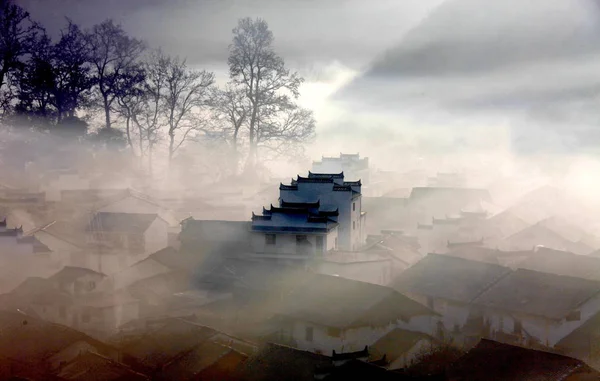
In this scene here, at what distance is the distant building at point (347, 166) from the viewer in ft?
140

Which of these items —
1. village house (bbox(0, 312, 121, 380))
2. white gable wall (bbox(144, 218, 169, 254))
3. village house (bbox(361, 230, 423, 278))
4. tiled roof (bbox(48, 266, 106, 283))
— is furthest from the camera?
white gable wall (bbox(144, 218, 169, 254))

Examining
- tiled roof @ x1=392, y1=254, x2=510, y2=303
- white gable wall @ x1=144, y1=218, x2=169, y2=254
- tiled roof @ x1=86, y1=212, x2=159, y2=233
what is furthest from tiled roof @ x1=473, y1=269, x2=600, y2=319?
tiled roof @ x1=86, y1=212, x2=159, y2=233

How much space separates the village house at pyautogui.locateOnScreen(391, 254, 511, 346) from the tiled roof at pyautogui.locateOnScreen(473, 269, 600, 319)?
0.46 meters

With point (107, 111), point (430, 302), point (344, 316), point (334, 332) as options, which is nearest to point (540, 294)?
point (430, 302)

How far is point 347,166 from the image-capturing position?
144 feet

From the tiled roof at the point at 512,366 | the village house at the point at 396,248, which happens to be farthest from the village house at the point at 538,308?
the village house at the point at 396,248

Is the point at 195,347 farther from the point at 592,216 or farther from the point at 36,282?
the point at 592,216

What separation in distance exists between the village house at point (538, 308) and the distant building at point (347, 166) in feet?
77.3

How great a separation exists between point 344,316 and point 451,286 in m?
4.61

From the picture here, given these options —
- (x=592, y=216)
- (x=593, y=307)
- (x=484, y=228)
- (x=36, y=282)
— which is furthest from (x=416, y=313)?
(x=592, y=216)

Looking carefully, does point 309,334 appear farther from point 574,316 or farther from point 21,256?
point 21,256

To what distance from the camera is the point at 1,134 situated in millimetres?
22297

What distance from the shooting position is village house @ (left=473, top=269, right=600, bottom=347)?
17.1 m

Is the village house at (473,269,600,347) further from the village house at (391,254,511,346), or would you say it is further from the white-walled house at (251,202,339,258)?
the white-walled house at (251,202,339,258)
